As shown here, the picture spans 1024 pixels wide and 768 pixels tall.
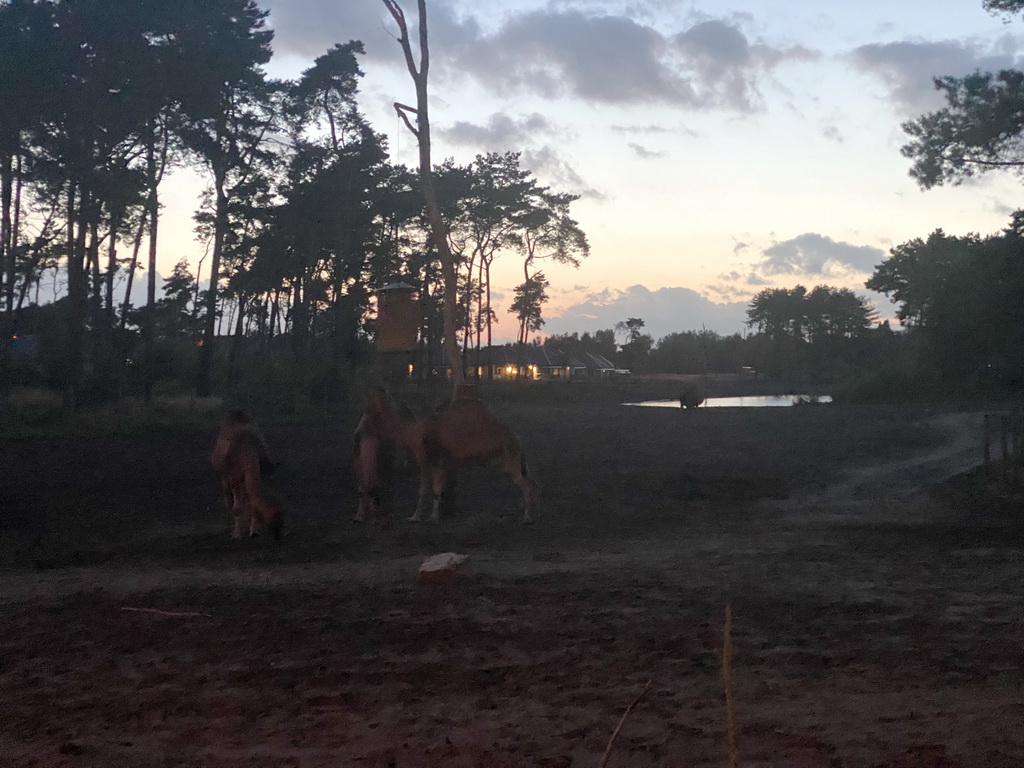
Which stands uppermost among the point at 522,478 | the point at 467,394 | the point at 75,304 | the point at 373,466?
the point at 75,304

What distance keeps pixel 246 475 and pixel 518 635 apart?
193 inches

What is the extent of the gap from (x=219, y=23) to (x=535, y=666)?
28.5m

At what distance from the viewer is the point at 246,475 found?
9914 millimetres

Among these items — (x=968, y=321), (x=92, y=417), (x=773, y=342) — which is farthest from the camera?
(x=773, y=342)

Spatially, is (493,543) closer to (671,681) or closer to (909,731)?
(671,681)

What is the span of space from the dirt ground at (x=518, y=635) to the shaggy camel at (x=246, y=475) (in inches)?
15.8

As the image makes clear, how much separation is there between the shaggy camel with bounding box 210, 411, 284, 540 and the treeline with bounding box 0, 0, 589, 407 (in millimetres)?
16397

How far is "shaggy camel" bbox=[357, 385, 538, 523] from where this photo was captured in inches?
469

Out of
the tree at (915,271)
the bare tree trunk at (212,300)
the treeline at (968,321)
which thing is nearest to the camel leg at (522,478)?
the treeline at (968,321)

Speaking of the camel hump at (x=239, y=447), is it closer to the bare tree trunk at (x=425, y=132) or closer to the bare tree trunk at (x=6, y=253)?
the bare tree trunk at (x=425, y=132)

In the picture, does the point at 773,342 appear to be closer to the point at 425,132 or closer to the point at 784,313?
the point at 784,313

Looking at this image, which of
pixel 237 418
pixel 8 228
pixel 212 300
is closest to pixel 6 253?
pixel 8 228

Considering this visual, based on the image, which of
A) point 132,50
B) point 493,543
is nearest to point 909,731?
point 493,543

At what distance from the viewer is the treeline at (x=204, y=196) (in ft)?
81.4
